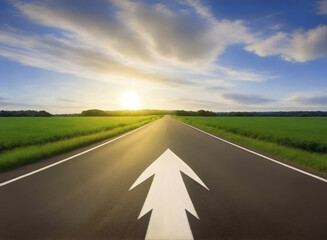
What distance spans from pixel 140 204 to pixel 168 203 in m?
0.50

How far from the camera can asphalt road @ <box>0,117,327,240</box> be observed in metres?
2.90

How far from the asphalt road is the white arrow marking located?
0.11 meters

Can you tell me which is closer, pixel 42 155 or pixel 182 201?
pixel 182 201

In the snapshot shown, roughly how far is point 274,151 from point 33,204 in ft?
30.2

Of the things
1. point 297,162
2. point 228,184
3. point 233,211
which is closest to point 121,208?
point 233,211

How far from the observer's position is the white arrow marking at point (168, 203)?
2879mm

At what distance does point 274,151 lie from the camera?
30.7ft

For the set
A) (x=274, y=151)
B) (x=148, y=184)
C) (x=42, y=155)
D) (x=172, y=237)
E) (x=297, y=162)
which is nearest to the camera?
(x=172, y=237)

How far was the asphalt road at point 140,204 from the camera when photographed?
2.90m

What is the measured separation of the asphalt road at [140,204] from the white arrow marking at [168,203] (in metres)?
0.11

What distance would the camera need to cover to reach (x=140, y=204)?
3.71 meters

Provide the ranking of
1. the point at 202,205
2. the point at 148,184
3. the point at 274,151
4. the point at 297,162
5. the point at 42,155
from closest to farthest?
the point at 202,205
the point at 148,184
the point at 297,162
the point at 42,155
the point at 274,151

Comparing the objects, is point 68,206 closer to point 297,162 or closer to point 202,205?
point 202,205

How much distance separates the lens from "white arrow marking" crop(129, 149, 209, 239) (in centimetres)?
288
